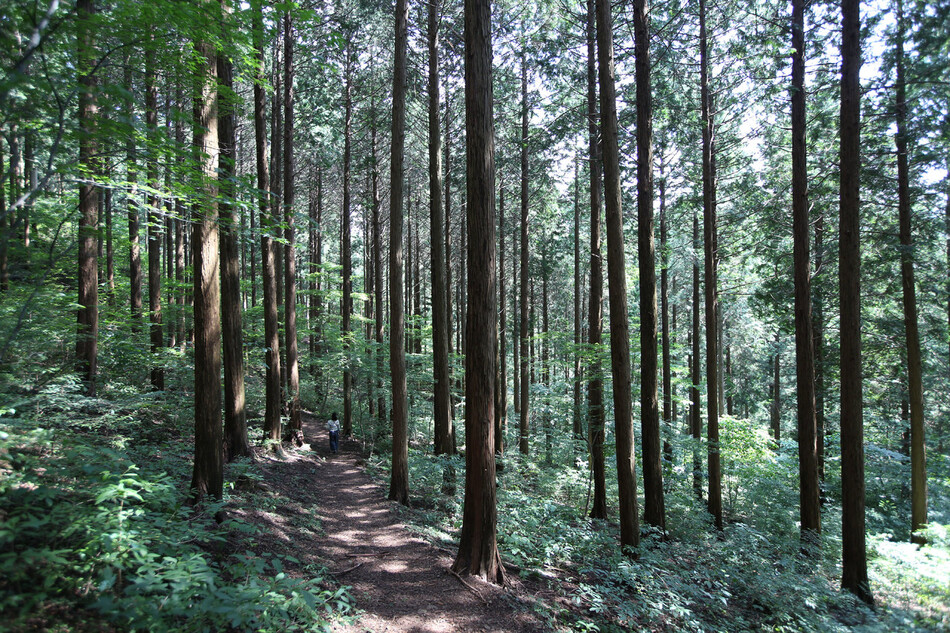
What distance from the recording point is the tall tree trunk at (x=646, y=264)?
801cm

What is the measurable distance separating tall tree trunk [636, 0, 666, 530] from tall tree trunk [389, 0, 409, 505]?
15.1ft

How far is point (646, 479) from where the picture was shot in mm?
8344

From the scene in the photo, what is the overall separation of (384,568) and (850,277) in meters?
9.20

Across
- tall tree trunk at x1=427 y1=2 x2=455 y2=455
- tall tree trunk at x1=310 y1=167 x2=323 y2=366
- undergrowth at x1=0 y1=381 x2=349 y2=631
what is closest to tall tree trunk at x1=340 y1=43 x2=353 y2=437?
tall tree trunk at x1=310 y1=167 x2=323 y2=366

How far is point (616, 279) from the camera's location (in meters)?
7.66

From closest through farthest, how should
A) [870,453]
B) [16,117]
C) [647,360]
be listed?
[16,117] → [647,360] → [870,453]

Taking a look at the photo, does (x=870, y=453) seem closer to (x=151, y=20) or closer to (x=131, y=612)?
(x=131, y=612)

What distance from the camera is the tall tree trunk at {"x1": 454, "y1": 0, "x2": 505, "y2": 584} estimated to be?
5547 mm

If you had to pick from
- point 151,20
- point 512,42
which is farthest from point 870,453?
point 151,20

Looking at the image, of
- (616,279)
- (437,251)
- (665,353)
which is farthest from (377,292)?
(616,279)

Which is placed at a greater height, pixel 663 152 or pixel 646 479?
pixel 663 152

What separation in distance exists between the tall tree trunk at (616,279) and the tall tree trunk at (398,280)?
3.94m

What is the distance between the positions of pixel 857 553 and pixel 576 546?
4.72 metres

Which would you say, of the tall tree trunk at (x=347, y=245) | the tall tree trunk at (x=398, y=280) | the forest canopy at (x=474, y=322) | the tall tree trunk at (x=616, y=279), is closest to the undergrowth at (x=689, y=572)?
the forest canopy at (x=474, y=322)
